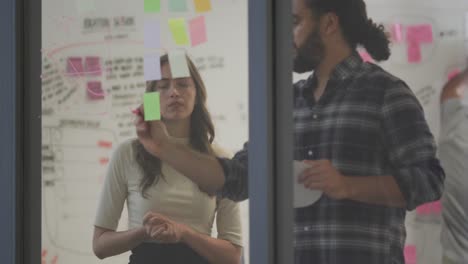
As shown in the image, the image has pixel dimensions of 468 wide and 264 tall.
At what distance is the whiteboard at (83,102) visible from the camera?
7.23 ft

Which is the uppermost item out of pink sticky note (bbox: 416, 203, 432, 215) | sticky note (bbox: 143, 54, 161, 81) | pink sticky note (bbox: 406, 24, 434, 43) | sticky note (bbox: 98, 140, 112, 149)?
pink sticky note (bbox: 406, 24, 434, 43)

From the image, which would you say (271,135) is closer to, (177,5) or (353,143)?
(353,143)

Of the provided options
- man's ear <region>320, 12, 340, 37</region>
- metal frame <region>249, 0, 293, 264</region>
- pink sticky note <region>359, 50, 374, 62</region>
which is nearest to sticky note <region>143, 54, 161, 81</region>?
metal frame <region>249, 0, 293, 264</region>

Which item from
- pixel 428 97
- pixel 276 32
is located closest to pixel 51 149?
pixel 276 32

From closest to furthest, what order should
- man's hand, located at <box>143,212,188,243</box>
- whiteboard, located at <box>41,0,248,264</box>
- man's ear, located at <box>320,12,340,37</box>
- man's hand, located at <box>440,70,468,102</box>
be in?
man's hand, located at <box>440,70,468,102</box> → man's ear, located at <box>320,12,340,37</box> → man's hand, located at <box>143,212,188,243</box> → whiteboard, located at <box>41,0,248,264</box>

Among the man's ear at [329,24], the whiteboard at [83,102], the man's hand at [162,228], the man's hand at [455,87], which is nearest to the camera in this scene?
the man's hand at [455,87]

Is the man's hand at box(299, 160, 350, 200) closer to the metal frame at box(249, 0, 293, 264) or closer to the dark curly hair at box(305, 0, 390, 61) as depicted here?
the metal frame at box(249, 0, 293, 264)

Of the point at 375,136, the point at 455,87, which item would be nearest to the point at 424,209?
the point at 375,136

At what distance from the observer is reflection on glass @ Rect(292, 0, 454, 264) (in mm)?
1889

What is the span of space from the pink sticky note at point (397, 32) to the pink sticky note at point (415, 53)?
4 centimetres

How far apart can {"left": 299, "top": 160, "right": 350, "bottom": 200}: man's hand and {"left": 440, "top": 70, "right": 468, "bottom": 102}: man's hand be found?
39 cm

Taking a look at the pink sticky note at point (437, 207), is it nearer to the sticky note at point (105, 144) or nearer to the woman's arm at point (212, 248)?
the woman's arm at point (212, 248)

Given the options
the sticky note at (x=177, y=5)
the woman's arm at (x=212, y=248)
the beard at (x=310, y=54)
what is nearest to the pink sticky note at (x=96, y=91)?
the sticky note at (x=177, y=5)

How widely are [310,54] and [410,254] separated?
0.69m
